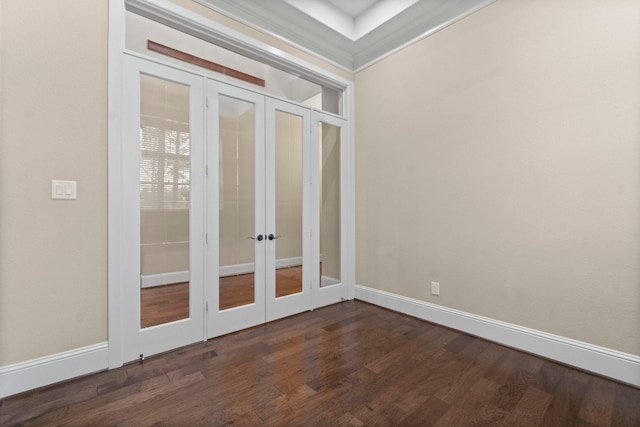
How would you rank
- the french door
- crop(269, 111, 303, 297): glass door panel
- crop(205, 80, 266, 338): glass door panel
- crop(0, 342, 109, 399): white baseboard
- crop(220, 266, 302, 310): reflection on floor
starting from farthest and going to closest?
crop(269, 111, 303, 297): glass door panel, crop(220, 266, 302, 310): reflection on floor, crop(205, 80, 266, 338): glass door panel, the french door, crop(0, 342, 109, 399): white baseboard

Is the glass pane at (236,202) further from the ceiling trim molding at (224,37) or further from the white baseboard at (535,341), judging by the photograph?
the white baseboard at (535,341)

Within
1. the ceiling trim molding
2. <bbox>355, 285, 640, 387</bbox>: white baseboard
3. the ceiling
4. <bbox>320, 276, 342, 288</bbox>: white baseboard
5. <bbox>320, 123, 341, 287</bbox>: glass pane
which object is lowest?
<bbox>355, 285, 640, 387</bbox>: white baseboard

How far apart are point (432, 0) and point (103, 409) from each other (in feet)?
13.6

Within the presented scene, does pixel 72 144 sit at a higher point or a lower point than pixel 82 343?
higher

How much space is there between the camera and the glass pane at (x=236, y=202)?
265cm

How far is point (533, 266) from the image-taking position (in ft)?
7.63

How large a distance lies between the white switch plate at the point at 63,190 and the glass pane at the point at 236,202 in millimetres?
1026

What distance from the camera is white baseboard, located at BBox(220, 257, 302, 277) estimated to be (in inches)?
106

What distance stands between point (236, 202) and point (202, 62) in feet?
4.26

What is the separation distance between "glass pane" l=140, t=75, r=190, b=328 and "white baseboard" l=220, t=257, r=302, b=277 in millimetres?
334

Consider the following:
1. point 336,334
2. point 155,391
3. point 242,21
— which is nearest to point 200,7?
point 242,21

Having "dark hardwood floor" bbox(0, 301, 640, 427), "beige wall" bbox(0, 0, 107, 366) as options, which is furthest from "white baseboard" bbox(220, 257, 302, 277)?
"beige wall" bbox(0, 0, 107, 366)

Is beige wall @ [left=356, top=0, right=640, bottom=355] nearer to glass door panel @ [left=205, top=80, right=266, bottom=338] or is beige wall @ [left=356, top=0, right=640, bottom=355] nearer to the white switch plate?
glass door panel @ [left=205, top=80, right=266, bottom=338]

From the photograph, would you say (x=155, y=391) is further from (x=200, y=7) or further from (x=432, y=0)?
(x=432, y=0)
